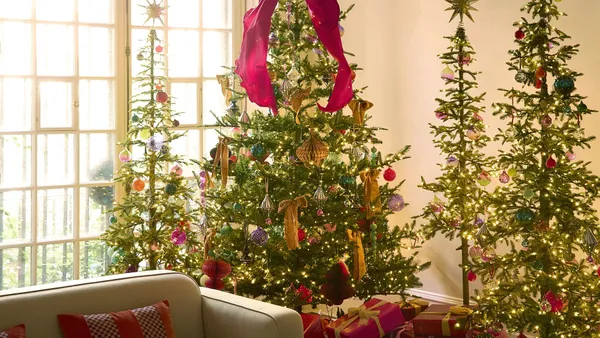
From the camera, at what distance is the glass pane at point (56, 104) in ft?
17.5

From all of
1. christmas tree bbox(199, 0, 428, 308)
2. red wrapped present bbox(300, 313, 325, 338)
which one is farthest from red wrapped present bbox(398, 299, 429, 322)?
red wrapped present bbox(300, 313, 325, 338)

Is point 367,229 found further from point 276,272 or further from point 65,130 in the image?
point 65,130

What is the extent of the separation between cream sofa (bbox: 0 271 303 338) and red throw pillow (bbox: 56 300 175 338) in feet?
0.20

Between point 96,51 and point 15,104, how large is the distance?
0.67 m

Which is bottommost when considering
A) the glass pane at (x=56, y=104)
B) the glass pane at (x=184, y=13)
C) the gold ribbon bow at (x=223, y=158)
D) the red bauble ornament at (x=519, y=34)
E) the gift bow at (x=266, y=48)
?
the gold ribbon bow at (x=223, y=158)

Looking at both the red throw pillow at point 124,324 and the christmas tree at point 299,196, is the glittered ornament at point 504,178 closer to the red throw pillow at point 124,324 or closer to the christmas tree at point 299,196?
the christmas tree at point 299,196

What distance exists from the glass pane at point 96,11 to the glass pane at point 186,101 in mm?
654

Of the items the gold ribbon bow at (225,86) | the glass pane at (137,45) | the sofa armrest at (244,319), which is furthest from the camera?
the glass pane at (137,45)

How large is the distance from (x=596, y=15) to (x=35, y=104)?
3.52 metres

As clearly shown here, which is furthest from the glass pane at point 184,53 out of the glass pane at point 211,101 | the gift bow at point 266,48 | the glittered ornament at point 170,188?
the gift bow at point 266,48

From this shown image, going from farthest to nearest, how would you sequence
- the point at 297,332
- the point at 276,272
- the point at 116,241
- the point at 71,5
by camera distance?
the point at 71,5 < the point at 116,241 < the point at 276,272 < the point at 297,332

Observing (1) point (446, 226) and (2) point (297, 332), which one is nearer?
(2) point (297, 332)

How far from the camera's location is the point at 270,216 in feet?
15.6

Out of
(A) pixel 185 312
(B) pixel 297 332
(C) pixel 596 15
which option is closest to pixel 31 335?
(A) pixel 185 312
